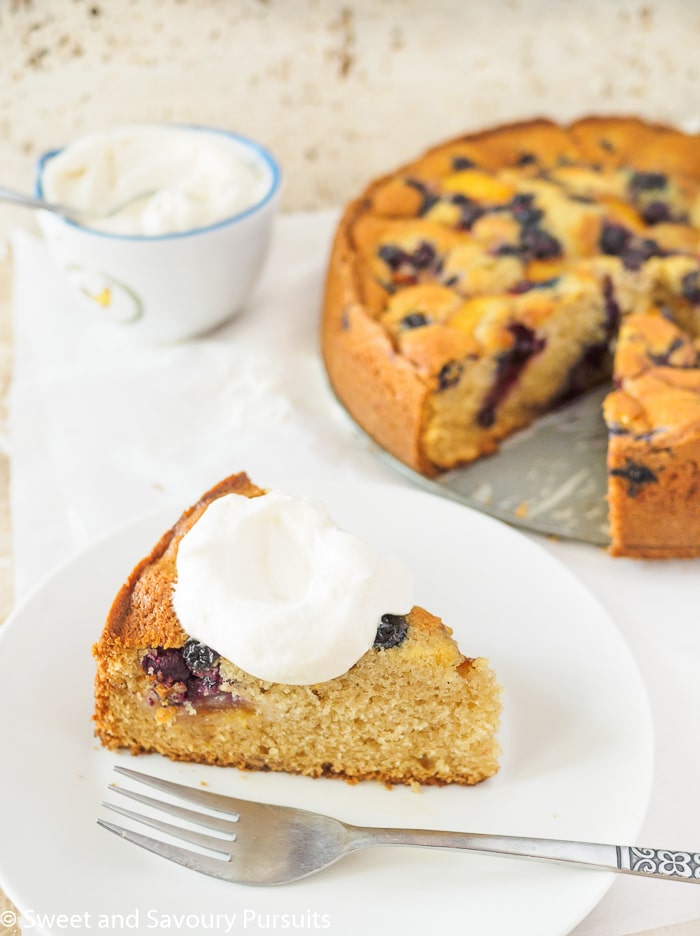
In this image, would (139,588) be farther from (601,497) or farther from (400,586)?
(601,497)

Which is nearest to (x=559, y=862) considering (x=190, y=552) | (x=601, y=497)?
(x=190, y=552)

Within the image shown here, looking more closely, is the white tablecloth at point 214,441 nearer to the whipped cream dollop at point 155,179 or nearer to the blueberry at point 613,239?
the whipped cream dollop at point 155,179

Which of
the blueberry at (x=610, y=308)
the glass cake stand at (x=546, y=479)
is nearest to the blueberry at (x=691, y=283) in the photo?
the blueberry at (x=610, y=308)

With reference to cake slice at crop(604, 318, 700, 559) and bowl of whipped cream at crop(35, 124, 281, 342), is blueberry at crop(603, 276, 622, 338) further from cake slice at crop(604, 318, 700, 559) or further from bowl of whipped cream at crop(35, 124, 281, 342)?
bowl of whipped cream at crop(35, 124, 281, 342)

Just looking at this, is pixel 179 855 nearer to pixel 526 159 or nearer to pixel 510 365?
pixel 510 365

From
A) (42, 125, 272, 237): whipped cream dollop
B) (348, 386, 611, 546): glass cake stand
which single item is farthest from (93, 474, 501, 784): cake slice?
(42, 125, 272, 237): whipped cream dollop

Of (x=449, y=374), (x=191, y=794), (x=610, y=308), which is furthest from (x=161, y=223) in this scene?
(x=191, y=794)
